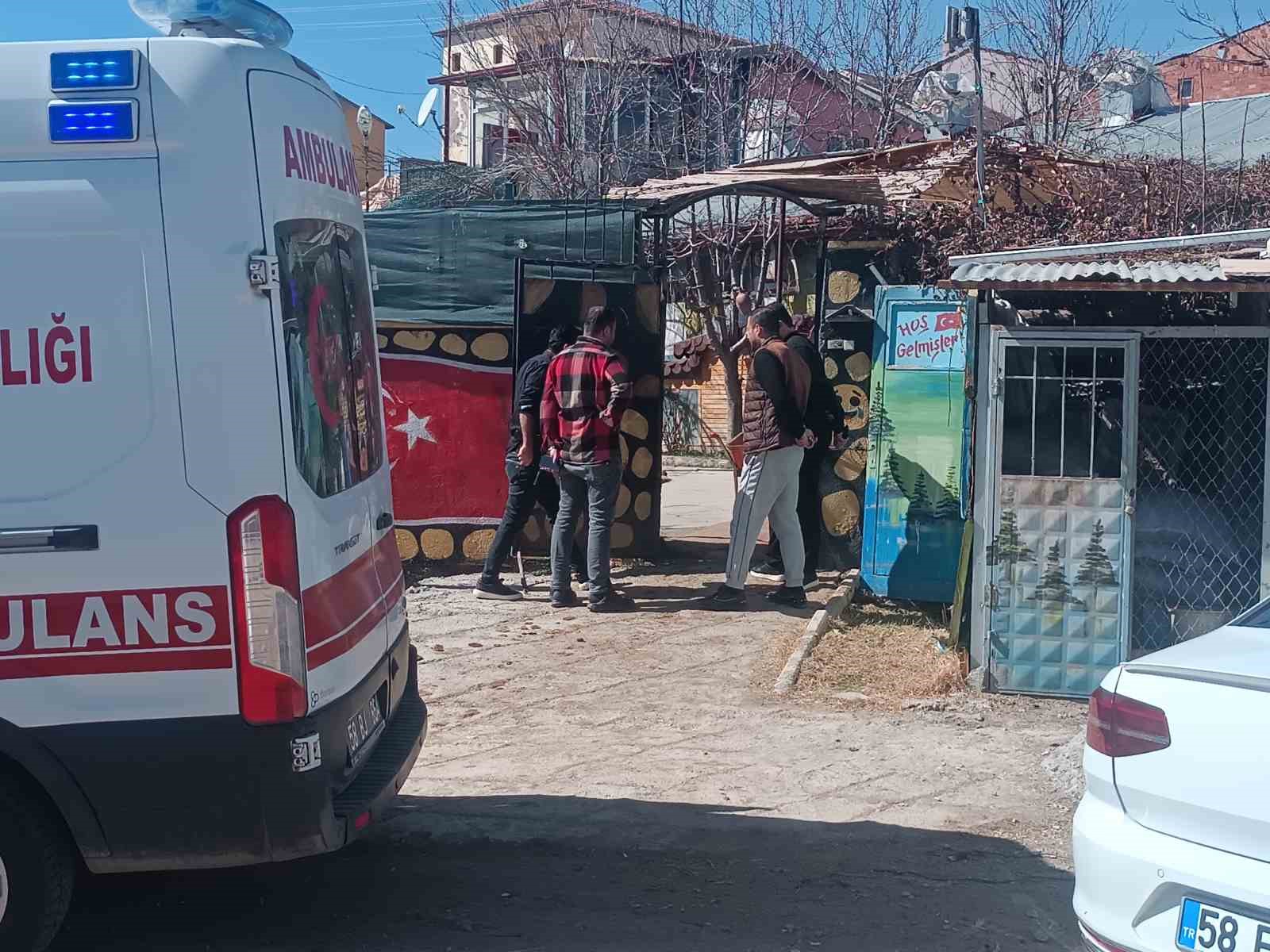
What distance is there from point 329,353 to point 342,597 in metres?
0.80

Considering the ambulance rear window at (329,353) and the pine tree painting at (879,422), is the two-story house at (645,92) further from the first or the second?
the ambulance rear window at (329,353)

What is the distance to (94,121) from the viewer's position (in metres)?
3.62

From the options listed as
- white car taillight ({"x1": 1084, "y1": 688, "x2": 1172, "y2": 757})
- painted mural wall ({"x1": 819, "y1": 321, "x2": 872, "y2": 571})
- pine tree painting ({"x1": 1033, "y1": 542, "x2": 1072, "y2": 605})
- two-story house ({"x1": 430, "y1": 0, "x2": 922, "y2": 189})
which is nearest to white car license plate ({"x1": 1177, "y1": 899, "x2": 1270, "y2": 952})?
white car taillight ({"x1": 1084, "y1": 688, "x2": 1172, "y2": 757})

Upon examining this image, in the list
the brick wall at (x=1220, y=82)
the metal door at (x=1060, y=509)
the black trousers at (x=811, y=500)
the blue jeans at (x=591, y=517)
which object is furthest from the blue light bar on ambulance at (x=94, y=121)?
the brick wall at (x=1220, y=82)

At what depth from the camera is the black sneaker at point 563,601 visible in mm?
8953

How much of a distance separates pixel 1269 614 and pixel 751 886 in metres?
2.01

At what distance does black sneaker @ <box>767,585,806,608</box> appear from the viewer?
8.86 meters

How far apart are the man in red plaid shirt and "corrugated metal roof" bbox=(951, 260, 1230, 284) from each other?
2.78 m

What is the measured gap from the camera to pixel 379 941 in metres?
4.29

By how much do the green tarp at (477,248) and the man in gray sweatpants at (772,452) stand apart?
1832mm

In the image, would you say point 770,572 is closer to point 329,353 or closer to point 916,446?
point 916,446

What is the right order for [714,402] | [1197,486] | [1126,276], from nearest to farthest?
[1126,276], [1197,486], [714,402]

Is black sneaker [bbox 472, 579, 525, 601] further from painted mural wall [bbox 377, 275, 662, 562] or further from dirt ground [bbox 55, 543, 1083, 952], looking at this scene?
dirt ground [bbox 55, 543, 1083, 952]

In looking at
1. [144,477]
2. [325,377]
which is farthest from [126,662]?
[325,377]
